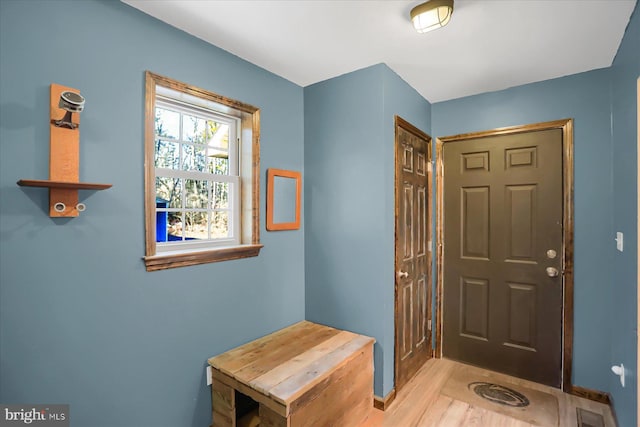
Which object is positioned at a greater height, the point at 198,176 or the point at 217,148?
the point at 217,148

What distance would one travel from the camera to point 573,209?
2.41m

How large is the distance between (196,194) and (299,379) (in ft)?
4.23

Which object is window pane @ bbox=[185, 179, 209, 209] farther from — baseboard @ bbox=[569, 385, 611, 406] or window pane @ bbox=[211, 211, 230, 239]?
baseboard @ bbox=[569, 385, 611, 406]

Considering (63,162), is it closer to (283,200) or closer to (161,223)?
(161,223)

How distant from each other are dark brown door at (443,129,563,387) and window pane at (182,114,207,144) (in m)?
2.17

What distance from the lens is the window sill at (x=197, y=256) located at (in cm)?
169

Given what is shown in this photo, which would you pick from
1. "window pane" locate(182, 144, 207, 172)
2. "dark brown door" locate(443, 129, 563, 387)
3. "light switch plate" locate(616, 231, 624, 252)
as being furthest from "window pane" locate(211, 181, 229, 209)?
"light switch plate" locate(616, 231, 624, 252)

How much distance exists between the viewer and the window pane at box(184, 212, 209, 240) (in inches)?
79.7

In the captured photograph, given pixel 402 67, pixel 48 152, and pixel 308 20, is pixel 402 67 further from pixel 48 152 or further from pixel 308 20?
pixel 48 152

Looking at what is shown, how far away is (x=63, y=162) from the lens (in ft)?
4.49

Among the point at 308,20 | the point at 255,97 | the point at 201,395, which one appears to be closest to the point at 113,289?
the point at 201,395

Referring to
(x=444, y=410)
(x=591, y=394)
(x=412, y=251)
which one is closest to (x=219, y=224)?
(x=412, y=251)

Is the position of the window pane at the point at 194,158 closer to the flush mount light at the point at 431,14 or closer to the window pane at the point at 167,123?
the window pane at the point at 167,123
